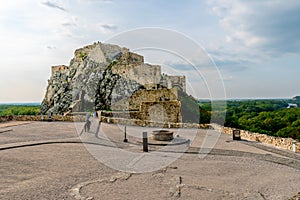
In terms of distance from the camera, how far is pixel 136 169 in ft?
27.3

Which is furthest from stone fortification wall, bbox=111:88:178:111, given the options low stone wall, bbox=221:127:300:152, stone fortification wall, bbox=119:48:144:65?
stone fortification wall, bbox=119:48:144:65

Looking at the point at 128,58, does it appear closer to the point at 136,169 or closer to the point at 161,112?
the point at 161,112

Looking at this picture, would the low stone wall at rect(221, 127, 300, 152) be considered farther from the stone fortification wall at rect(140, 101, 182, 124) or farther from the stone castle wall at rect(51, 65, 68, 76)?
the stone castle wall at rect(51, 65, 68, 76)

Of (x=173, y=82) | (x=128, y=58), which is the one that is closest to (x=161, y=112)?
(x=173, y=82)

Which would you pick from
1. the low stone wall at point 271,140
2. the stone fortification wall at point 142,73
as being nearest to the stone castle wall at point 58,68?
the stone fortification wall at point 142,73

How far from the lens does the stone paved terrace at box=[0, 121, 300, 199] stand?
625 cm

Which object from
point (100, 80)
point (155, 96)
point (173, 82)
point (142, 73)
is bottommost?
point (155, 96)

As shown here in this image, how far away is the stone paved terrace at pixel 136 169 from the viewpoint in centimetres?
625

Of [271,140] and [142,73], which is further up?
[142,73]

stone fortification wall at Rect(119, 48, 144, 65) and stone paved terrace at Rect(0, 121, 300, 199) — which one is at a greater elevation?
stone fortification wall at Rect(119, 48, 144, 65)

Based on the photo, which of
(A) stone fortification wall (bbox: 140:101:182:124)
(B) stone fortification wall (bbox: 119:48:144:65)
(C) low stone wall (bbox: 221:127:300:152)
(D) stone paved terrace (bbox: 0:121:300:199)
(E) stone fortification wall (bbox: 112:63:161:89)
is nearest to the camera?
(D) stone paved terrace (bbox: 0:121:300:199)

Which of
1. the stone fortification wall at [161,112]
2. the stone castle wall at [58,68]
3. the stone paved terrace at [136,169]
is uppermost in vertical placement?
the stone castle wall at [58,68]

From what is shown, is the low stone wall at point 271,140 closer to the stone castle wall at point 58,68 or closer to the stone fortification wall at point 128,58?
the stone fortification wall at point 128,58

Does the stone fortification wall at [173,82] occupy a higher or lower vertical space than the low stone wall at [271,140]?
higher
